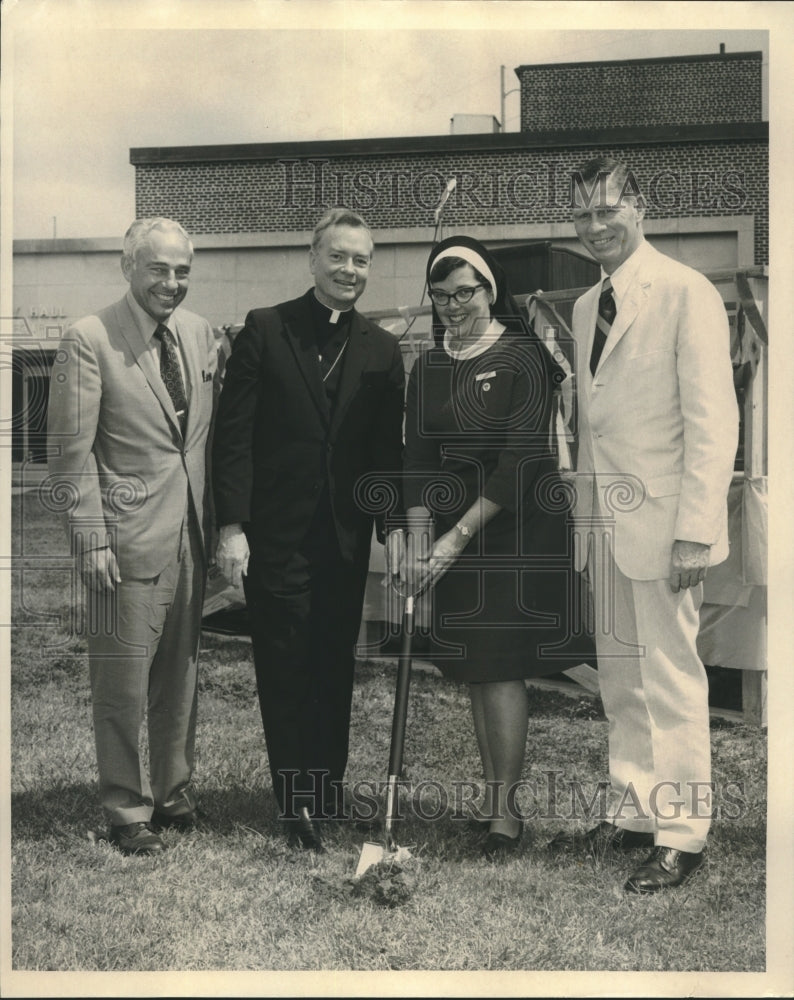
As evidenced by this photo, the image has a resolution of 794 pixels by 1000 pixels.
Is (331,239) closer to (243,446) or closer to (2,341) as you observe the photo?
(243,446)

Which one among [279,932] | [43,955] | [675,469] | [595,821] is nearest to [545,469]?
[675,469]

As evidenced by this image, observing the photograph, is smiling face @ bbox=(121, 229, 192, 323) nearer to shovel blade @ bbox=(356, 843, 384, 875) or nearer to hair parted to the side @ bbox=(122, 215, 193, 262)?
hair parted to the side @ bbox=(122, 215, 193, 262)

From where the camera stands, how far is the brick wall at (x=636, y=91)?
4547 mm

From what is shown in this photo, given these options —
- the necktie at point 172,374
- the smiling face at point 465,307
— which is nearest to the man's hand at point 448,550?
the smiling face at point 465,307

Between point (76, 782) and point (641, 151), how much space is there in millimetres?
3881

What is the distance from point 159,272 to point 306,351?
0.57 metres

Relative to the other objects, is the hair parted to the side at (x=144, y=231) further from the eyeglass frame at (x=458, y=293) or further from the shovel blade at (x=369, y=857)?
the shovel blade at (x=369, y=857)

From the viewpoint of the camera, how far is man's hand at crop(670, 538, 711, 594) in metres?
3.42

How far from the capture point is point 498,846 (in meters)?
3.70

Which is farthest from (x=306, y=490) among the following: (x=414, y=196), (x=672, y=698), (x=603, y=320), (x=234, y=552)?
(x=414, y=196)

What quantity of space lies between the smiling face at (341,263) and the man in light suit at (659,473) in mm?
734

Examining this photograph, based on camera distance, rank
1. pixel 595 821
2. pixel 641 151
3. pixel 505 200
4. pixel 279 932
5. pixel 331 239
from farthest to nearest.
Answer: pixel 505 200 < pixel 641 151 < pixel 595 821 < pixel 331 239 < pixel 279 932

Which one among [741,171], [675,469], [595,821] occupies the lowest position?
[595,821]

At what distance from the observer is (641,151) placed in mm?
5180
